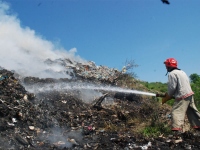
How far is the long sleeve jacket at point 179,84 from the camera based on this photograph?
5703mm

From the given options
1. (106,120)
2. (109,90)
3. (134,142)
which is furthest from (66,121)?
(109,90)

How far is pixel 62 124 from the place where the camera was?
6895 mm

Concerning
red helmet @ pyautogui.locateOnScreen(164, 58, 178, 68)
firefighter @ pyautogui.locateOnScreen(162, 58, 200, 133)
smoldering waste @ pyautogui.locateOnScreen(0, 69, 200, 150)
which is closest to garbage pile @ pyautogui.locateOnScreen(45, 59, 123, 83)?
smoldering waste @ pyautogui.locateOnScreen(0, 69, 200, 150)

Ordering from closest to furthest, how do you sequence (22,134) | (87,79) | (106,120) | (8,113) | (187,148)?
1. (187,148)
2. (22,134)
3. (8,113)
4. (106,120)
5. (87,79)

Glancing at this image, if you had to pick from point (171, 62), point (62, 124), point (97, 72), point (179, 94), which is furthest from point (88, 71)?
point (179, 94)

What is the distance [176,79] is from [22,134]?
3174 mm

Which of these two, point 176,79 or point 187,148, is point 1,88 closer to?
point 176,79

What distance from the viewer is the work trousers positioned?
5.62 metres

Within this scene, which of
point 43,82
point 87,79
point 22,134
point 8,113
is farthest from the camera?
point 87,79

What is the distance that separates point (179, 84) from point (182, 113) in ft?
1.87

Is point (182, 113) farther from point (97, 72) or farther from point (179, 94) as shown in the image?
point (97, 72)

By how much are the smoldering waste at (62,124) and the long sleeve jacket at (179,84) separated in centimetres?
87

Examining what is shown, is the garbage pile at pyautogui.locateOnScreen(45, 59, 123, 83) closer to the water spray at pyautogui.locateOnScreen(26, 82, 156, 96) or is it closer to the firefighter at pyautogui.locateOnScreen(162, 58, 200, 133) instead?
the water spray at pyautogui.locateOnScreen(26, 82, 156, 96)

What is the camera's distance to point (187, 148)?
189 inches
